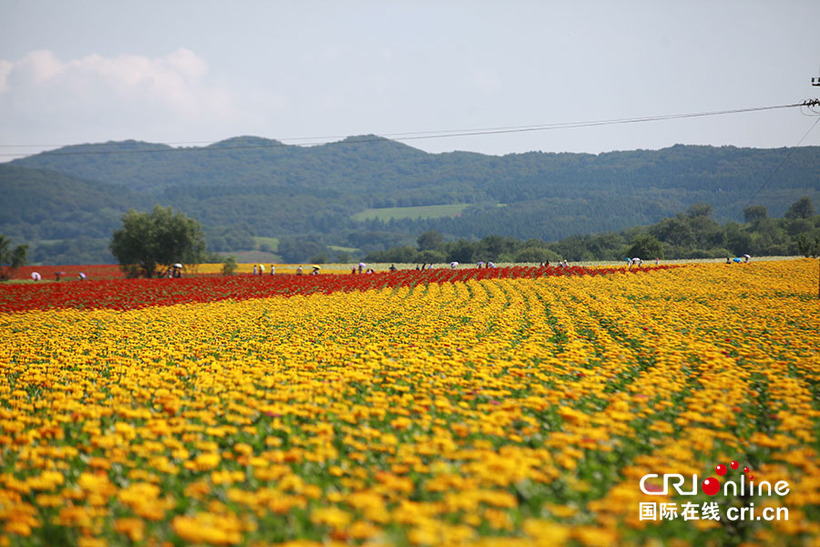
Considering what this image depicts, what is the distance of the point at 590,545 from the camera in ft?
13.1

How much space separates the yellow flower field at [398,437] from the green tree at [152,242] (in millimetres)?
52524

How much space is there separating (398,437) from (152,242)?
62.7m

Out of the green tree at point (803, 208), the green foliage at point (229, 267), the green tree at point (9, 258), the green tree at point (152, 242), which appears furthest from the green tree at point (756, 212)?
the green tree at point (9, 258)

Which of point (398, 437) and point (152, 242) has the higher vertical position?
point (152, 242)

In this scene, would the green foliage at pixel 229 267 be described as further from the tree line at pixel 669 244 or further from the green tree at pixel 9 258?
the tree line at pixel 669 244

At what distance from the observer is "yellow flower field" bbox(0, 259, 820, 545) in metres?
4.47

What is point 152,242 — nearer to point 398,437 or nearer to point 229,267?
point 229,267

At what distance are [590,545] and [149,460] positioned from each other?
4110mm

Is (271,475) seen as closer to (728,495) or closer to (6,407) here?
(728,495)

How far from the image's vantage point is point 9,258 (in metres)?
52.2

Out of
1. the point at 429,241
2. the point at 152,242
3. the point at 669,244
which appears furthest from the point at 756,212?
the point at 152,242

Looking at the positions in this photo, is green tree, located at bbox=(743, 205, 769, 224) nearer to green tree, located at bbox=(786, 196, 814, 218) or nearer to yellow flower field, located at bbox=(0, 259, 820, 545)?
green tree, located at bbox=(786, 196, 814, 218)

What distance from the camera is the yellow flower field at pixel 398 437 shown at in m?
4.47

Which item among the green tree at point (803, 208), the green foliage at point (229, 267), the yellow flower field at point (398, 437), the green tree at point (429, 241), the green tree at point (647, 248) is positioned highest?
the green tree at point (803, 208)
